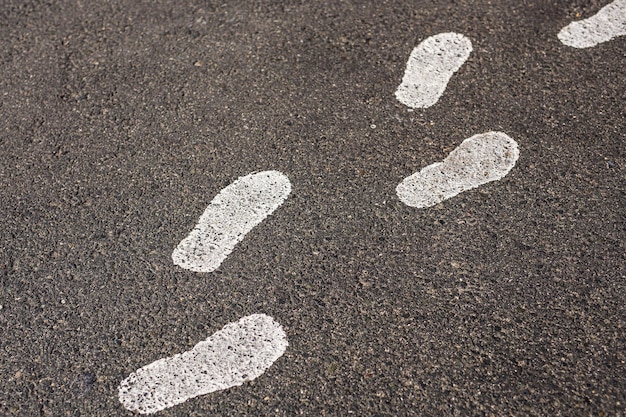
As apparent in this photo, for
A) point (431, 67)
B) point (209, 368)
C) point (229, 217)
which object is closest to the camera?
point (209, 368)

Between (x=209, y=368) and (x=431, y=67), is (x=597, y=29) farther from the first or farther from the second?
(x=209, y=368)

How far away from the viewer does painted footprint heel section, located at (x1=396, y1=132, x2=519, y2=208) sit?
2.55 meters

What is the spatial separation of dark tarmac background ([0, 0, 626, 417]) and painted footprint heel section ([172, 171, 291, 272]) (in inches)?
1.6

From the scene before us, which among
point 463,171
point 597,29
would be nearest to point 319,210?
point 463,171

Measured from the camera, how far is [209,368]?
2162 mm

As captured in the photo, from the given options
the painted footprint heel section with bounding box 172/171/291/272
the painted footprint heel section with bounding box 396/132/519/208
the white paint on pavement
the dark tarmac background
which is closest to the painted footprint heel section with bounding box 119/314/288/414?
the dark tarmac background

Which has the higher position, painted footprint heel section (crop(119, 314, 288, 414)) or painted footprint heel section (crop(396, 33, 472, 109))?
painted footprint heel section (crop(396, 33, 472, 109))

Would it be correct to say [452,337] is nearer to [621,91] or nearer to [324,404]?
[324,404]

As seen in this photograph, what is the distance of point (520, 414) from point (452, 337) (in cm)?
30

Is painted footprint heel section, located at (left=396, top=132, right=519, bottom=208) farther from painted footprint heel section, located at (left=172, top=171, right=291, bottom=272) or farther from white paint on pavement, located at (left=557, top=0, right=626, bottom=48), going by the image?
white paint on pavement, located at (left=557, top=0, right=626, bottom=48)

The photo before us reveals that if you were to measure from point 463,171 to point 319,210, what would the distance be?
541 millimetres

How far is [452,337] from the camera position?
218 centimetres

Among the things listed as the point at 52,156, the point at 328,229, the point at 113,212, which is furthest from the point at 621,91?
the point at 52,156

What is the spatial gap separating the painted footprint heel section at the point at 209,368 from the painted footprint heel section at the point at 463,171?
0.71 m
